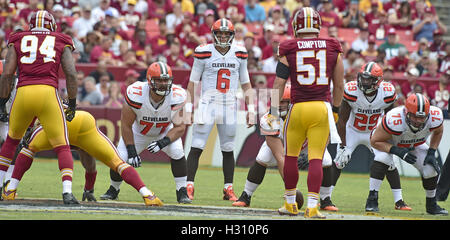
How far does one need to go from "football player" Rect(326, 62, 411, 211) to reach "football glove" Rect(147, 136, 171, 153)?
2.34 m

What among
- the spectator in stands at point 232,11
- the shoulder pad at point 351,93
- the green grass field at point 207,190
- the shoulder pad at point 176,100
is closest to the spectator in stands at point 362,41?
the spectator in stands at point 232,11

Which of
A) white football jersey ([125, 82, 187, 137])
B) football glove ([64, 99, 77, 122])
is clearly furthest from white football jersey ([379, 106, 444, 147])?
football glove ([64, 99, 77, 122])

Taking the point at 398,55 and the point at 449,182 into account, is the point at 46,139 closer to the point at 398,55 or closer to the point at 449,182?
the point at 449,182

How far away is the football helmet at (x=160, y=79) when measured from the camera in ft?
29.3

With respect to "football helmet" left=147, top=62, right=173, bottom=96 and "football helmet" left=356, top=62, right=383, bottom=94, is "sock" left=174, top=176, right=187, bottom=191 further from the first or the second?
"football helmet" left=356, top=62, right=383, bottom=94

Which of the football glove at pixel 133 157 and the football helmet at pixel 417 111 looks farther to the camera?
the football glove at pixel 133 157

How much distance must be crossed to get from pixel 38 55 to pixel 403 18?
13.8 m

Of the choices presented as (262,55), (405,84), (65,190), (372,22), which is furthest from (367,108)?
(372,22)

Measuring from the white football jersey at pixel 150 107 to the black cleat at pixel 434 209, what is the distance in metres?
3.19

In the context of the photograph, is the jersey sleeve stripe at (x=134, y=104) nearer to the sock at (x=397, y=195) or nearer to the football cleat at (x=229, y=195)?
the football cleat at (x=229, y=195)

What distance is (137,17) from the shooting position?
19297 millimetres

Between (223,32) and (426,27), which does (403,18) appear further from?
(223,32)

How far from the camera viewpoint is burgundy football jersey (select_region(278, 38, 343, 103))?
7.96 meters

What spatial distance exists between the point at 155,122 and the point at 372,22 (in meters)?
11.9
